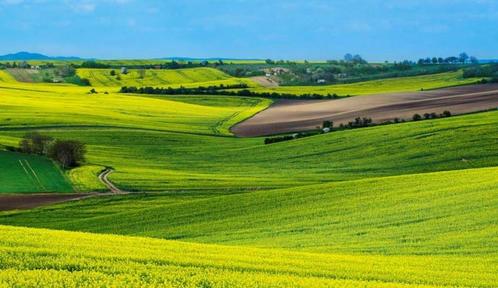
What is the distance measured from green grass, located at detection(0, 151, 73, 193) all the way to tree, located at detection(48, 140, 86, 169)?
739 mm

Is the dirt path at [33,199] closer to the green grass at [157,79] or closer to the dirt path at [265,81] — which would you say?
the green grass at [157,79]

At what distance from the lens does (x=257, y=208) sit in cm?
4150

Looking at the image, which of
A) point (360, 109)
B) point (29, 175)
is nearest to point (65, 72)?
point (360, 109)

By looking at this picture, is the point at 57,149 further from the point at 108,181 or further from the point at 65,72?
the point at 65,72

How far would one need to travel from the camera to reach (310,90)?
156000mm

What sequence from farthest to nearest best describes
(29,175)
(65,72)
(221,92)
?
(65,72), (221,92), (29,175)

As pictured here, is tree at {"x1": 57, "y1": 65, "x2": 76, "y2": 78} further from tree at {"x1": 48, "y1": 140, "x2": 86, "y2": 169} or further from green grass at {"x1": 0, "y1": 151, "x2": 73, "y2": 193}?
tree at {"x1": 48, "y1": 140, "x2": 86, "y2": 169}

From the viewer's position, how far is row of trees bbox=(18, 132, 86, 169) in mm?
64375

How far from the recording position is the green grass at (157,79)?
176337mm

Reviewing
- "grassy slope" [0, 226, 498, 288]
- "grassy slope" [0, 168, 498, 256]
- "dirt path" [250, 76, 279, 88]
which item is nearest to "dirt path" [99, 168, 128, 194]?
"grassy slope" [0, 168, 498, 256]

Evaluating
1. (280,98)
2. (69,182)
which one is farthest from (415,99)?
(69,182)

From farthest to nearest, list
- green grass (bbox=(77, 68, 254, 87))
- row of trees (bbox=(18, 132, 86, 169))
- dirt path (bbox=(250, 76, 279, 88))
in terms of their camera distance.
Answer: green grass (bbox=(77, 68, 254, 87)) → dirt path (bbox=(250, 76, 279, 88)) → row of trees (bbox=(18, 132, 86, 169))

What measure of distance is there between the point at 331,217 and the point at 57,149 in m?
34.9

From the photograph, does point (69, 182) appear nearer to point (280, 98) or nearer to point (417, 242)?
point (417, 242)
